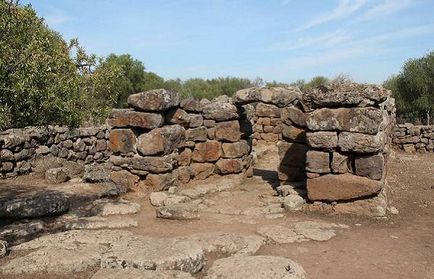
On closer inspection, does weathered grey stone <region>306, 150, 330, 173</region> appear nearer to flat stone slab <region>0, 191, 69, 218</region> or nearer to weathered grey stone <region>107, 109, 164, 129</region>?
weathered grey stone <region>107, 109, 164, 129</region>

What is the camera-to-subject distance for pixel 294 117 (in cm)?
937

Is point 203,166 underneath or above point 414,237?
above

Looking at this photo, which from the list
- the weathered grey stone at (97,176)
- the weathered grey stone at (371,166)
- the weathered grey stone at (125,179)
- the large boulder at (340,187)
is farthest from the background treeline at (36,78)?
the weathered grey stone at (371,166)

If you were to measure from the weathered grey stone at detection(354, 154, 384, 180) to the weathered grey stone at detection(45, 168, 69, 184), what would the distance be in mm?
6960

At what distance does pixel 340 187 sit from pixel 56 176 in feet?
22.0

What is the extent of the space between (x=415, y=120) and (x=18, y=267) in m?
27.8

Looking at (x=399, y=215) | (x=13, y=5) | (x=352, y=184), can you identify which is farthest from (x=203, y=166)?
(x=13, y=5)

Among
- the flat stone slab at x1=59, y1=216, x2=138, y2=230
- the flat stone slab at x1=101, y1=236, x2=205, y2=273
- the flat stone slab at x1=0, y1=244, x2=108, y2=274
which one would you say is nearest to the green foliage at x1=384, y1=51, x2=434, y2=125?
the flat stone slab at x1=59, y1=216, x2=138, y2=230

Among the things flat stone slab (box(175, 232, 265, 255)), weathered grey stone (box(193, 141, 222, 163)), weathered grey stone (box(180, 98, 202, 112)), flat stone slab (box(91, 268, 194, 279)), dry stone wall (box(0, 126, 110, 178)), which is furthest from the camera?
dry stone wall (box(0, 126, 110, 178))

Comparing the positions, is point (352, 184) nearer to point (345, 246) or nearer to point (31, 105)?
point (345, 246)

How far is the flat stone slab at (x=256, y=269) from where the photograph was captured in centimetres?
430

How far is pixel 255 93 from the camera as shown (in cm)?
1736

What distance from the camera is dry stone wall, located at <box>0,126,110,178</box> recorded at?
10641 millimetres

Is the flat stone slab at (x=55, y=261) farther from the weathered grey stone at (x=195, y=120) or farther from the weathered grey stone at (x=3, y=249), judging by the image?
the weathered grey stone at (x=195, y=120)
